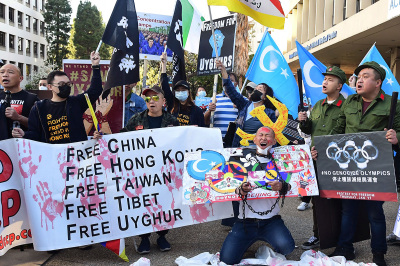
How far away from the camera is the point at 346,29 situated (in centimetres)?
2098

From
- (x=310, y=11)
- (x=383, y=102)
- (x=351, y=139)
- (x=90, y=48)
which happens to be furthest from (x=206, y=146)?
(x=90, y=48)

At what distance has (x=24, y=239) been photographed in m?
4.62

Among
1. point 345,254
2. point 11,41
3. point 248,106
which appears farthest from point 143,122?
point 11,41

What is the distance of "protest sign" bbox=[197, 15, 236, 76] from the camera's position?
23.0 feet

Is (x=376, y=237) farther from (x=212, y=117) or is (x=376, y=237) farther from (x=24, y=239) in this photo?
(x=24, y=239)

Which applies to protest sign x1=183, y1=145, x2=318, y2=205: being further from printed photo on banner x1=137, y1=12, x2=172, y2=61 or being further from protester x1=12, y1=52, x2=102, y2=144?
printed photo on banner x1=137, y1=12, x2=172, y2=61

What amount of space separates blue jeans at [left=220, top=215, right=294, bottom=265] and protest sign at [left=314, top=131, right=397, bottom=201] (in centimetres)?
59

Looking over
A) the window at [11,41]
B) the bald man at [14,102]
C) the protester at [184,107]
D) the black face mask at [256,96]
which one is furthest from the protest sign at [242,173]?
the window at [11,41]

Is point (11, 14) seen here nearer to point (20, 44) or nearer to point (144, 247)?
point (20, 44)

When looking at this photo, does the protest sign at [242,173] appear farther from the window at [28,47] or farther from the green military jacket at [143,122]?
the window at [28,47]

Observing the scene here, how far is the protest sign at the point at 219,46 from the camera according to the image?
7000 mm

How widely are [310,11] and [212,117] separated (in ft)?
86.7

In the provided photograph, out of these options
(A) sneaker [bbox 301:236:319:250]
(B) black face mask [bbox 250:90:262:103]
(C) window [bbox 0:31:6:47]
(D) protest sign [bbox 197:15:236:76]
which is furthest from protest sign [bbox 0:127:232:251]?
(C) window [bbox 0:31:6:47]

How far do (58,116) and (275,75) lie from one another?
3.31 meters
